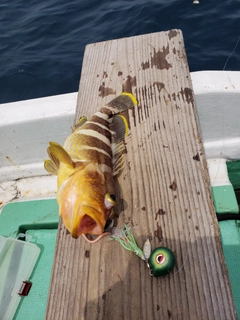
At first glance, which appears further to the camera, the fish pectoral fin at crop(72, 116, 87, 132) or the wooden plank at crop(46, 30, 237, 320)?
the fish pectoral fin at crop(72, 116, 87, 132)

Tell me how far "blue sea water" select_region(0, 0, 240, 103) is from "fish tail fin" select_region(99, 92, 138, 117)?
3.66m

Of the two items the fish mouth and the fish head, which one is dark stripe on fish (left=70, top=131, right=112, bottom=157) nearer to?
the fish head

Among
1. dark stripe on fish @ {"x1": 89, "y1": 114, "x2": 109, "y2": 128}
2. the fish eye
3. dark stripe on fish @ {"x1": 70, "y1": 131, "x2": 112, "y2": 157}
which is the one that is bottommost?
the fish eye

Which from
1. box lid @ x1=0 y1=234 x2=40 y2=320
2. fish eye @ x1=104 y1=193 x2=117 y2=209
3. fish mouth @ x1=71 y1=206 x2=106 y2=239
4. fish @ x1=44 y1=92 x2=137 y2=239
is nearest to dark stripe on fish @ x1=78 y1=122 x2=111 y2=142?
fish @ x1=44 y1=92 x2=137 y2=239

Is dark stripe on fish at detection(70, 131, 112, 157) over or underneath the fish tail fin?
underneath

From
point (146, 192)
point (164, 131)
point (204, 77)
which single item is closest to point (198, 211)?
point (146, 192)

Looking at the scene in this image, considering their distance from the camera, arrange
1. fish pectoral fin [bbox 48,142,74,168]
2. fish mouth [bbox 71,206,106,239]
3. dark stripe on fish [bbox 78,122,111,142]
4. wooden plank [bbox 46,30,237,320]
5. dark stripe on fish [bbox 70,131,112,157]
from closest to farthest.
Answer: wooden plank [bbox 46,30,237,320] < fish mouth [bbox 71,206,106,239] < fish pectoral fin [bbox 48,142,74,168] < dark stripe on fish [bbox 70,131,112,157] < dark stripe on fish [bbox 78,122,111,142]

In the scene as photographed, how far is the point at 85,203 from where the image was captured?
1724 mm

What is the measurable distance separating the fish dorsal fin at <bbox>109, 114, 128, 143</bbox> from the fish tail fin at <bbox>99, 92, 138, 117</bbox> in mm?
60

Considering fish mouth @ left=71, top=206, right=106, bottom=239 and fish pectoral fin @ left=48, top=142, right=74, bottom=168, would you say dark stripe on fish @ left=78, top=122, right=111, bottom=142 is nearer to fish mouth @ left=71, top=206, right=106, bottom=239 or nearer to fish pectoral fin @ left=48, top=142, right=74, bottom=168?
fish pectoral fin @ left=48, top=142, right=74, bottom=168

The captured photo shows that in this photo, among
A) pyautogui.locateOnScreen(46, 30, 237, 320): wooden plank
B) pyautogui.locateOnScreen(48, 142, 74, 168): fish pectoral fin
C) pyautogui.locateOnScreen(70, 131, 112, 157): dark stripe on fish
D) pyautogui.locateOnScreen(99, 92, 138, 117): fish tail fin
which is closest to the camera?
pyautogui.locateOnScreen(46, 30, 237, 320): wooden plank

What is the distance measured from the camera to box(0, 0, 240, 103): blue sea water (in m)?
6.02

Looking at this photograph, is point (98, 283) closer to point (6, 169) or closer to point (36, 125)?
point (36, 125)

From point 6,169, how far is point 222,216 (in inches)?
110
